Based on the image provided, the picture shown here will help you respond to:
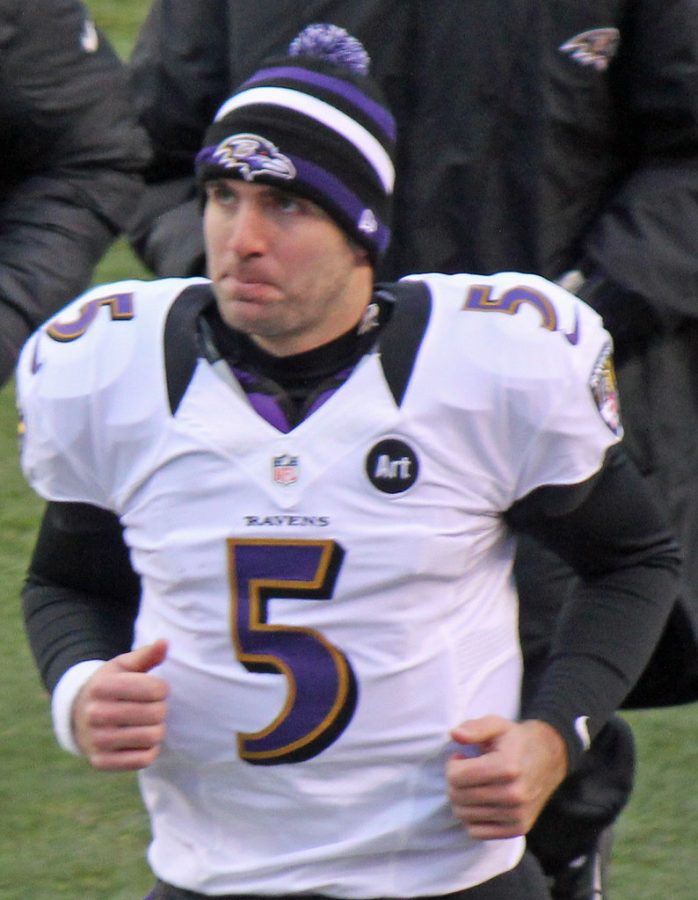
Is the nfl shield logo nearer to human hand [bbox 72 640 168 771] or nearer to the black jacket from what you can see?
human hand [bbox 72 640 168 771]

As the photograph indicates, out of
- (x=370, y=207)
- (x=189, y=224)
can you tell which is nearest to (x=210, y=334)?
(x=370, y=207)

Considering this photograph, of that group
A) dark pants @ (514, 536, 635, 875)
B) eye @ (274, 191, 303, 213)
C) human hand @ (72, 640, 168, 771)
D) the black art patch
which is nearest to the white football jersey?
the black art patch

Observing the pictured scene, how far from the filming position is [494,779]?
8.10 ft

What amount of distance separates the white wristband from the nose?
55cm

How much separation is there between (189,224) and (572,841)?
127 cm

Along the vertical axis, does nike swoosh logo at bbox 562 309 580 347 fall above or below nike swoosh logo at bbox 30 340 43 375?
above

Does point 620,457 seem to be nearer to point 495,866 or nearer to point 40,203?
point 495,866

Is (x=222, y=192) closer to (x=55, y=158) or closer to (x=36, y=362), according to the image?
(x=36, y=362)

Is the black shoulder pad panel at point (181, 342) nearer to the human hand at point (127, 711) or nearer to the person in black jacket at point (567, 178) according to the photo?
the human hand at point (127, 711)

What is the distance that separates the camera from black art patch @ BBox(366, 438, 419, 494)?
99.9 inches

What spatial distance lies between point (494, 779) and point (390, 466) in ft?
1.28

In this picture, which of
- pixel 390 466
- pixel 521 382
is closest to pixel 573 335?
pixel 521 382

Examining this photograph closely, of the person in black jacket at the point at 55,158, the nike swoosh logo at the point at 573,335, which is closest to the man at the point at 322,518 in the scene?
the nike swoosh logo at the point at 573,335

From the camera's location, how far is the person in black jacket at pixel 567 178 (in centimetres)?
340
